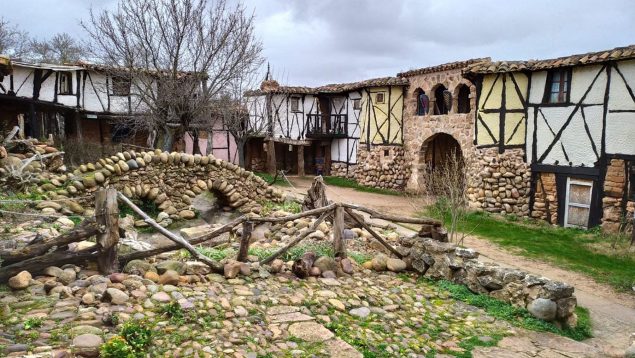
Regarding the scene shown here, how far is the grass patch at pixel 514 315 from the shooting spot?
6141 millimetres

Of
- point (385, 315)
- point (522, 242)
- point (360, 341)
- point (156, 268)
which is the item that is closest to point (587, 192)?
point (522, 242)

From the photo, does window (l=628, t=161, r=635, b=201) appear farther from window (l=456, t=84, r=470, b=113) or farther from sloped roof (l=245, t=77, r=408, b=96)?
sloped roof (l=245, t=77, r=408, b=96)

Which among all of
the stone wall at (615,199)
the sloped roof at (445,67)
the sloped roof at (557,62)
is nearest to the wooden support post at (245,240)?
the stone wall at (615,199)

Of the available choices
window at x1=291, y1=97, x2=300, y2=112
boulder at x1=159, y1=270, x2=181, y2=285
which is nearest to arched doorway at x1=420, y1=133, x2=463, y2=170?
window at x1=291, y1=97, x2=300, y2=112

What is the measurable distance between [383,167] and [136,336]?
2086 centimetres

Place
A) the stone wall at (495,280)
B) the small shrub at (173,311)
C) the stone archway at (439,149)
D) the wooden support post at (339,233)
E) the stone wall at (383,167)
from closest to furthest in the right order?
the small shrub at (173,311)
the stone wall at (495,280)
the wooden support post at (339,233)
the stone archway at (439,149)
the stone wall at (383,167)

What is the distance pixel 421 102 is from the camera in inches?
904

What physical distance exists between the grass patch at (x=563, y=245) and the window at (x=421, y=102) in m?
7.76

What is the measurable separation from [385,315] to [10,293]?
4.32 m

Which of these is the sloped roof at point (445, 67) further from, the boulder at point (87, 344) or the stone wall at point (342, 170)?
the boulder at point (87, 344)

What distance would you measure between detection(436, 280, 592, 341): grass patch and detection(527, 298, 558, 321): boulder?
7 centimetres

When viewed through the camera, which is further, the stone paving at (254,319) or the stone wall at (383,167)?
the stone wall at (383,167)

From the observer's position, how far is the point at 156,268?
5.79 meters

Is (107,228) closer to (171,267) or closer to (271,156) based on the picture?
(171,267)
